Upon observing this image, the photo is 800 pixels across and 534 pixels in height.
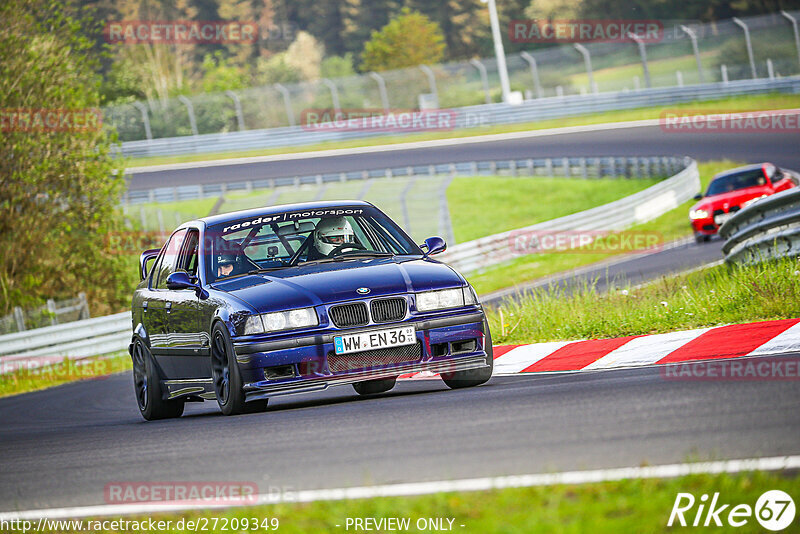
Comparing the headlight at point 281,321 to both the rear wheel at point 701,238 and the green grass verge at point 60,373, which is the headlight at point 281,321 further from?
the rear wheel at point 701,238

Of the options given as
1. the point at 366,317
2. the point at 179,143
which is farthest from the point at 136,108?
the point at 366,317

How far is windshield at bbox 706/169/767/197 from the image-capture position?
908 inches

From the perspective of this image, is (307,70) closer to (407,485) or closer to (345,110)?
(345,110)

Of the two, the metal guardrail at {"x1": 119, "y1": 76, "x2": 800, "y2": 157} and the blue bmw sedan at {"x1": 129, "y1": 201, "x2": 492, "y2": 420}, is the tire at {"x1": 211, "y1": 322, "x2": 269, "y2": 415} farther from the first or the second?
the metal guardrail at {"x1": 119, "y1": 76, "x2": 800, "y2": 157}

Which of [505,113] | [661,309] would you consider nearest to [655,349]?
[661,309]

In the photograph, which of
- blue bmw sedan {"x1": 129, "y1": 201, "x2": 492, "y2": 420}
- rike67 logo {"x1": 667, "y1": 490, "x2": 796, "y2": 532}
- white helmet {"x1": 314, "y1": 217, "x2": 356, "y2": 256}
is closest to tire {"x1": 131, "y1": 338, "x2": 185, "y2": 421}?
blue bmw sedan {"x1": 129, "y1": 201, "x2": 492, "y2": 420}

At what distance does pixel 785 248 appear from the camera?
1138 cm

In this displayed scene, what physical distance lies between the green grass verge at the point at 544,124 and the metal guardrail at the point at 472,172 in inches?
199

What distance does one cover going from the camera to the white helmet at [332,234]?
9273 millimetres

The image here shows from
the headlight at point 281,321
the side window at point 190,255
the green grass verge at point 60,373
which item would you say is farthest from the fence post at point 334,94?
the headlight at point 281,321

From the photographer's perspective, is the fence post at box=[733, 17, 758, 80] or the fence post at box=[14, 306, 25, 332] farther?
the fence post at box=[733, 17, 758, 80]

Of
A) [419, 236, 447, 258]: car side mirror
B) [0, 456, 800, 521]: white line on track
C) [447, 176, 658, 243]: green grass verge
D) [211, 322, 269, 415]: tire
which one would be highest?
[419, 236, 447, 258]: car side mirror

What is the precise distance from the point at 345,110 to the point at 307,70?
37172 millimetres

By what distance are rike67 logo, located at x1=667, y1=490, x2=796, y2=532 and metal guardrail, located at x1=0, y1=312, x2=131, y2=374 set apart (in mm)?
16981
